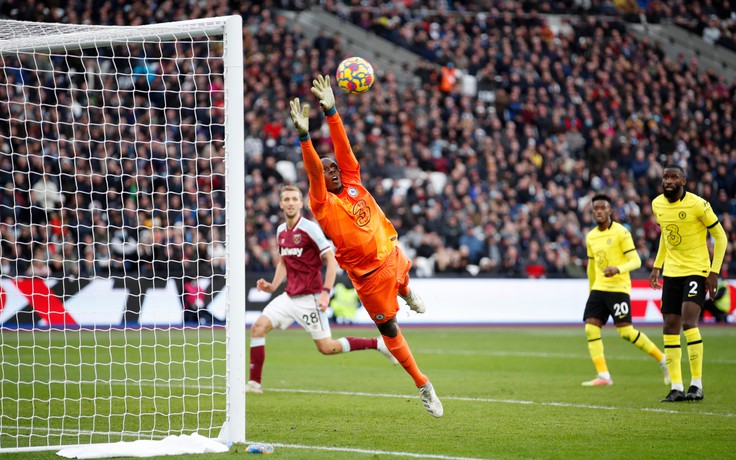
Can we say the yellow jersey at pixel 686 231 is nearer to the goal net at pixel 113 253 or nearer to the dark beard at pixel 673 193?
the dark beard at pixel 673 193

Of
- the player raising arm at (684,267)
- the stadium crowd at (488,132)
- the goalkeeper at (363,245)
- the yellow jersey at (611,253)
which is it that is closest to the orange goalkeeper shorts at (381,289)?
the goalkeeper at (363,245)

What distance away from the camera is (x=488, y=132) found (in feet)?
99.4

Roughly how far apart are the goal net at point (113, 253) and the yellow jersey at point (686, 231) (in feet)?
17.9

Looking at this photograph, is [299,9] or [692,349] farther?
[299,9]

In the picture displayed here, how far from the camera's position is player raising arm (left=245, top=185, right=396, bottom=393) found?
11477 millimetres

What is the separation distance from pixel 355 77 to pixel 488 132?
880 inches

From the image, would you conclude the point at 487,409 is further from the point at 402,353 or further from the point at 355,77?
the point at 355,77

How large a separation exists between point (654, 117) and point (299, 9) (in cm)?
1316

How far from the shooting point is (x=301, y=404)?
34.3 ft

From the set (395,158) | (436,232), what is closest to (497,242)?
(436,232)

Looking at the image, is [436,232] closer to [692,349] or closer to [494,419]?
[692,349]

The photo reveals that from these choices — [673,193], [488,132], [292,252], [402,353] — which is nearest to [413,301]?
[402,353]

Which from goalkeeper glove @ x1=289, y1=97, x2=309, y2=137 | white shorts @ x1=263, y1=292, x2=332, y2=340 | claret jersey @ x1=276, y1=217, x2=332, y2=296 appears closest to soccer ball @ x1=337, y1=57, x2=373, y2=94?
goalkeeper glove @ x1=289, y1=97, x2=309, y2=137

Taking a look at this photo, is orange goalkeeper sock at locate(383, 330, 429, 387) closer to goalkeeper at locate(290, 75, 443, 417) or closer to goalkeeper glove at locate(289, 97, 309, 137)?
goalkeeper at locate(290, 75, 443, 417)
